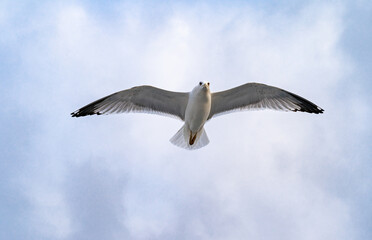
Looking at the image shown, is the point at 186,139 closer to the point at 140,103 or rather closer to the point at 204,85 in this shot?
the point at 140,103

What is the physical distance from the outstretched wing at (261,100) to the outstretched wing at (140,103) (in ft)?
2.47

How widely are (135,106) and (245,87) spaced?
2.34m

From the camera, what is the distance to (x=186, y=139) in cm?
1361

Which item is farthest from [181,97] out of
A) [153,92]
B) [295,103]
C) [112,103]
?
[295,103]

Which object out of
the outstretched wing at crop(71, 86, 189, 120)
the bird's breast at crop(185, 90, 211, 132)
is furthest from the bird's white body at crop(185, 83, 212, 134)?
the outstretched wing at crop(71, 86, 189, 120)

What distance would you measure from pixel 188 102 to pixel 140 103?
1.07 meters

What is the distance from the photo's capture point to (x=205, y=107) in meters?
12.9

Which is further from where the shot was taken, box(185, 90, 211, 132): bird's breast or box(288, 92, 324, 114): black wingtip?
box(288, 92, 324, 114): black wingtip

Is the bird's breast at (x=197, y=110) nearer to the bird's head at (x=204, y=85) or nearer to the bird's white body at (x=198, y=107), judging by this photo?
the bird's white body at (x=198, y=107)

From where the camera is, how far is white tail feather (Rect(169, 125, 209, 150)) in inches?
533

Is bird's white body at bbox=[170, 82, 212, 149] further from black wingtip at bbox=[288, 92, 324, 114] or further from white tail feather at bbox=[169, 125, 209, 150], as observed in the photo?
black wingtip at bbox=[288, 92, 324, 114]

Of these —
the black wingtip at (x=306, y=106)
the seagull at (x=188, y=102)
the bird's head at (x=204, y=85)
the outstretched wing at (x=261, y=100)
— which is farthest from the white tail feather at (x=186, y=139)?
the black wingtip at (x=306, y=106)

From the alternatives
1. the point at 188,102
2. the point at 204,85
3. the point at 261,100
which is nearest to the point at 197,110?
the point at 188,102

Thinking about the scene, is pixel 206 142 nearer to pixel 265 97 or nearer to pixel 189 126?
pixel 189 126
